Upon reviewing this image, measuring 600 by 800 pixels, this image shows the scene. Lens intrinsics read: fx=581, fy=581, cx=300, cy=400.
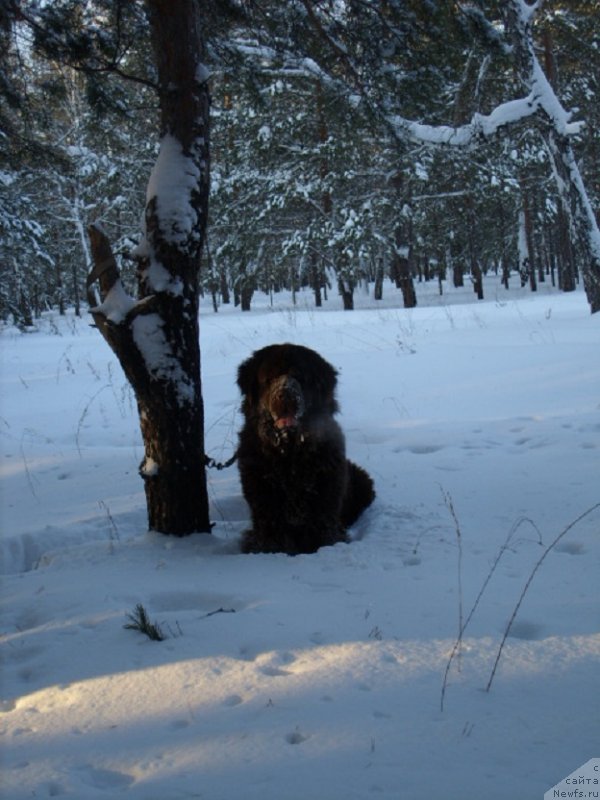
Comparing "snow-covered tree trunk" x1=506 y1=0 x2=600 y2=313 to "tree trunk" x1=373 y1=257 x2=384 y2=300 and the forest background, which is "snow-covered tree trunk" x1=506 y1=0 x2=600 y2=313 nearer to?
the forest background

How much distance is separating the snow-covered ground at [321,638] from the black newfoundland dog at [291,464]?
263 millimetres

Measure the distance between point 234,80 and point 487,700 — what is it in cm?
517

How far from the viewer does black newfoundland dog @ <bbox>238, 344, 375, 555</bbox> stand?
3348 millimetres

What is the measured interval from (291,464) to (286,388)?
462 mm

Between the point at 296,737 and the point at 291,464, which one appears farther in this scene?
the point at 291,464

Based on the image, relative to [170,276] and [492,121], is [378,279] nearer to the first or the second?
[492,121]

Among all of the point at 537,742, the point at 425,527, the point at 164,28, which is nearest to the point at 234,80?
the point at 164,28

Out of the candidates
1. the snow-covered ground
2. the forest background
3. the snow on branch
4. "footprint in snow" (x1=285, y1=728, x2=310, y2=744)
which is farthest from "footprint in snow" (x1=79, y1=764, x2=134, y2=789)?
the snow on branch

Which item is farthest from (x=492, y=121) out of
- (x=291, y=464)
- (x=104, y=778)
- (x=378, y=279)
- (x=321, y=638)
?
(x=378, y=279)

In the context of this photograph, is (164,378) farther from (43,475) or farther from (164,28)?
(43,475)

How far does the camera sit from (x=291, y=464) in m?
3.38

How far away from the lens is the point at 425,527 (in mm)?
3461

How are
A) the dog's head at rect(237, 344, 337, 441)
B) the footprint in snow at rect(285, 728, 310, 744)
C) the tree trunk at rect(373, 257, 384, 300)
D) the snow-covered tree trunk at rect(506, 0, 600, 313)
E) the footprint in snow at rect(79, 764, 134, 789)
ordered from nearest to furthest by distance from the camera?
the footprint in snow at rect(79, 764, 134, 789)
the footprint in snow at rect(285, 728, 310, 744)
the dog's head at rect(237, 344, 337, 441)
the snow-covered tree trunk at rect(506, 0, 600, 313)
the tree trunk at rect(373, 257, 384, 300)

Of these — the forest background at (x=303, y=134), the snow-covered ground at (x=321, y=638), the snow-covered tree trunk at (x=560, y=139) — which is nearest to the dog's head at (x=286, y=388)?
the snow-covered ground at (x=321, y=638)
